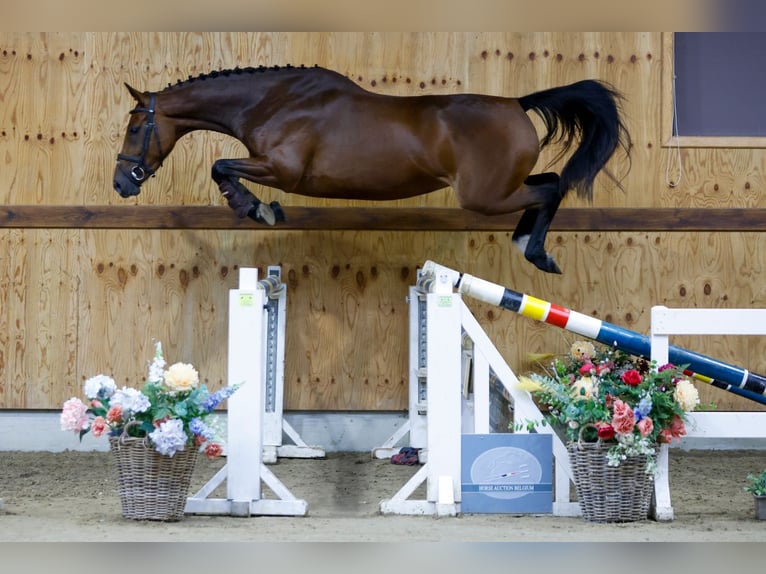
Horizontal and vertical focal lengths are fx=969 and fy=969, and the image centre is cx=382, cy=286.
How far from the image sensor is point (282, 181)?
4.41 metres

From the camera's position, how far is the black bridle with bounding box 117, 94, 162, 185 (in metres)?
4.47

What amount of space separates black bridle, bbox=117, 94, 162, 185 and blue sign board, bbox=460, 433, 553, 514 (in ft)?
6.63

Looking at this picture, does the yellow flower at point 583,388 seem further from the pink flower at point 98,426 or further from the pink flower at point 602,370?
the pink flower at point 98,426

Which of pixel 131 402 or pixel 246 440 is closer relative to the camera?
pixel 131 402

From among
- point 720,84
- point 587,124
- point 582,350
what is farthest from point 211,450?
point 720,84

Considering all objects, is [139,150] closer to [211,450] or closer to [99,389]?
[99,389]

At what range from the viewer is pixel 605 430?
3252 millimetres

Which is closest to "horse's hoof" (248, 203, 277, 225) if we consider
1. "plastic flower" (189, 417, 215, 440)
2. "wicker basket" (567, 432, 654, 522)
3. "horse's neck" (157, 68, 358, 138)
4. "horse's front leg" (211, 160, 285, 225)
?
"horse's front leg" (211, 160, 285, 225)

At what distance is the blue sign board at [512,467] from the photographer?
11.5 ft

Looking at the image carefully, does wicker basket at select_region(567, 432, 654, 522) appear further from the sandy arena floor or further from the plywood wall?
the plywood wall

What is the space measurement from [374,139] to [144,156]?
107 centimetres

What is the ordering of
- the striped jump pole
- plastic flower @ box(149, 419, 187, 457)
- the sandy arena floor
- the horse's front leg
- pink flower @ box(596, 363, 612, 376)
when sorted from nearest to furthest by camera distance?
the sandy arena floor < plastic flower @ box(149, 419, 187, 457) < pink flower @ box(596, 363, 612, 376) < the striped jump pole < the horse's front leg

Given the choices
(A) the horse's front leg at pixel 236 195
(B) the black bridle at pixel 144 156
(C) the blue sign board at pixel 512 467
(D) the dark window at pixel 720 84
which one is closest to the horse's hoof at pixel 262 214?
(A) the horse's front leg at pixel 236 195

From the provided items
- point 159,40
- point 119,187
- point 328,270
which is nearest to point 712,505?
point 328,270
